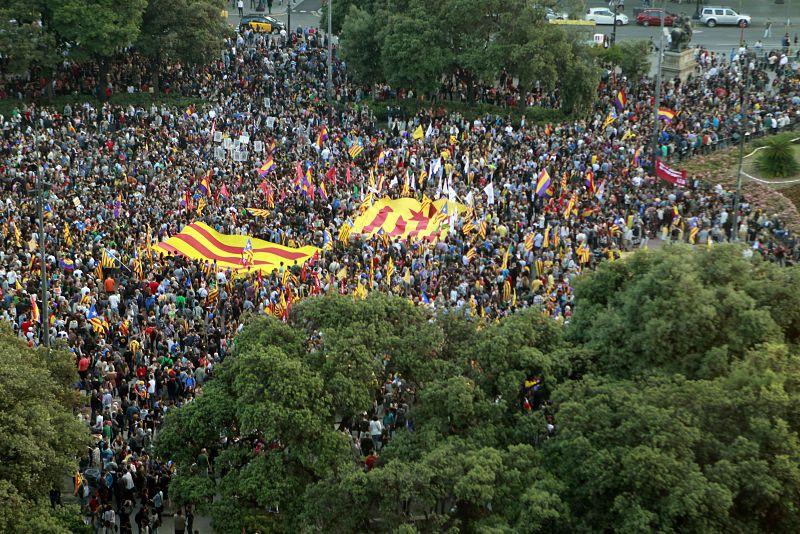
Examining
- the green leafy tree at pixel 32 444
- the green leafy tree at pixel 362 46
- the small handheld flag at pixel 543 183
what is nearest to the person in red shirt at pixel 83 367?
the green leafy tree at pixel 32 444

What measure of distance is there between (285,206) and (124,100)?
56.1ft

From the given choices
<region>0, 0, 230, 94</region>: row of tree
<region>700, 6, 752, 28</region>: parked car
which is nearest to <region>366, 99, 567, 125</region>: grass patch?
<region>0, 0, 230, 94</region>: row of tree

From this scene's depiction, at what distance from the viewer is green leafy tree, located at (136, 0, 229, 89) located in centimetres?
5897

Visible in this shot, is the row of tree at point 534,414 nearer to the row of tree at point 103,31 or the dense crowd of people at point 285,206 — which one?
the dense crowd of people at point 285,206

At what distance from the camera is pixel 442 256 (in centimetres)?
4088

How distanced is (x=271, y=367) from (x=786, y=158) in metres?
31.1

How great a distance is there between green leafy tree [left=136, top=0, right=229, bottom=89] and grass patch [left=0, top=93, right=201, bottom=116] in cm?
93

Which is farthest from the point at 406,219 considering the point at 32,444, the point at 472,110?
the point at 32,444

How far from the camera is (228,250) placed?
4241 centimetres

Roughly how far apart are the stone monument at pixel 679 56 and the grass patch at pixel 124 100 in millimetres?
22148

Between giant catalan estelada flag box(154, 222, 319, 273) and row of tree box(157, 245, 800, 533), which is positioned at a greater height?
row of tree box(157, 245, 800, 533)

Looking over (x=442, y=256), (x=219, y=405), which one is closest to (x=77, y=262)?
(x=442, y=256)

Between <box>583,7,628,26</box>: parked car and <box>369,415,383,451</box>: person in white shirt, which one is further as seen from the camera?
<box>583,7,628,26</box>: parked car

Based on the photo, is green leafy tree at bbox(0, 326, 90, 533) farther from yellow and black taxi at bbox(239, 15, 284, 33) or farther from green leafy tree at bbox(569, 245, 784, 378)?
yellow and black taxi at bbox(239, 15, 284, 33)
